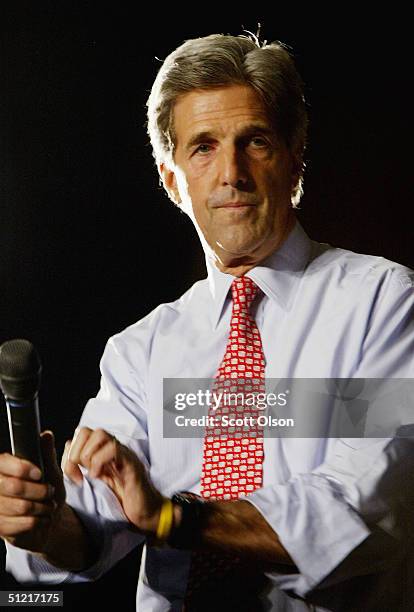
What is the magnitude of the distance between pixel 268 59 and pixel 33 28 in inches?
19.6

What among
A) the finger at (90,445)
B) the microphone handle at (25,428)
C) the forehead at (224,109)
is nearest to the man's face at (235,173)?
the forehead at (224,109)

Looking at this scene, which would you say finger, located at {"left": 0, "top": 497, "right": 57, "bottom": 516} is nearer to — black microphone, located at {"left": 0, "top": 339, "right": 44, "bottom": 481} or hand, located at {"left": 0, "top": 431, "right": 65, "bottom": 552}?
hand, located at {"left": 0, "top": 431, "right": 65, "bottom": 552}

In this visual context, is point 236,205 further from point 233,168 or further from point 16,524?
point 16,524

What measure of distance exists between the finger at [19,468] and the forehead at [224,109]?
700 mm

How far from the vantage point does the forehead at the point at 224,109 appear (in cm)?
134

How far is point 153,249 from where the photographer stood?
1.47 m

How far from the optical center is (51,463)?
1.06m

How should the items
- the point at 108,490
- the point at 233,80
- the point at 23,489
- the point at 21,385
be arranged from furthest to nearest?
the point at 233,80 → the point at 108,490 → the point at 23,489 → the point at 21,385

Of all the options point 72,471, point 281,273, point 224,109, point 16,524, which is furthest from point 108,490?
point 224,109

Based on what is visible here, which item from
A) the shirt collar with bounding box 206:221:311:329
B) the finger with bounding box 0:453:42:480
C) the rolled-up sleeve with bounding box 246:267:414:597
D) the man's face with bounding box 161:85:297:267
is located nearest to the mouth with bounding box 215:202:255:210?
the man's face with bounding box 161:85:297:267

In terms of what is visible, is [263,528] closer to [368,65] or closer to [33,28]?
[368,65]

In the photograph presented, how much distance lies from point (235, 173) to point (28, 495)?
2.17 ft

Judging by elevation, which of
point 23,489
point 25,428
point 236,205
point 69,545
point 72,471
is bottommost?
point 69,545

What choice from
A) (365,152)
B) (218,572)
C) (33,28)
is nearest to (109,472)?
(218,572)
